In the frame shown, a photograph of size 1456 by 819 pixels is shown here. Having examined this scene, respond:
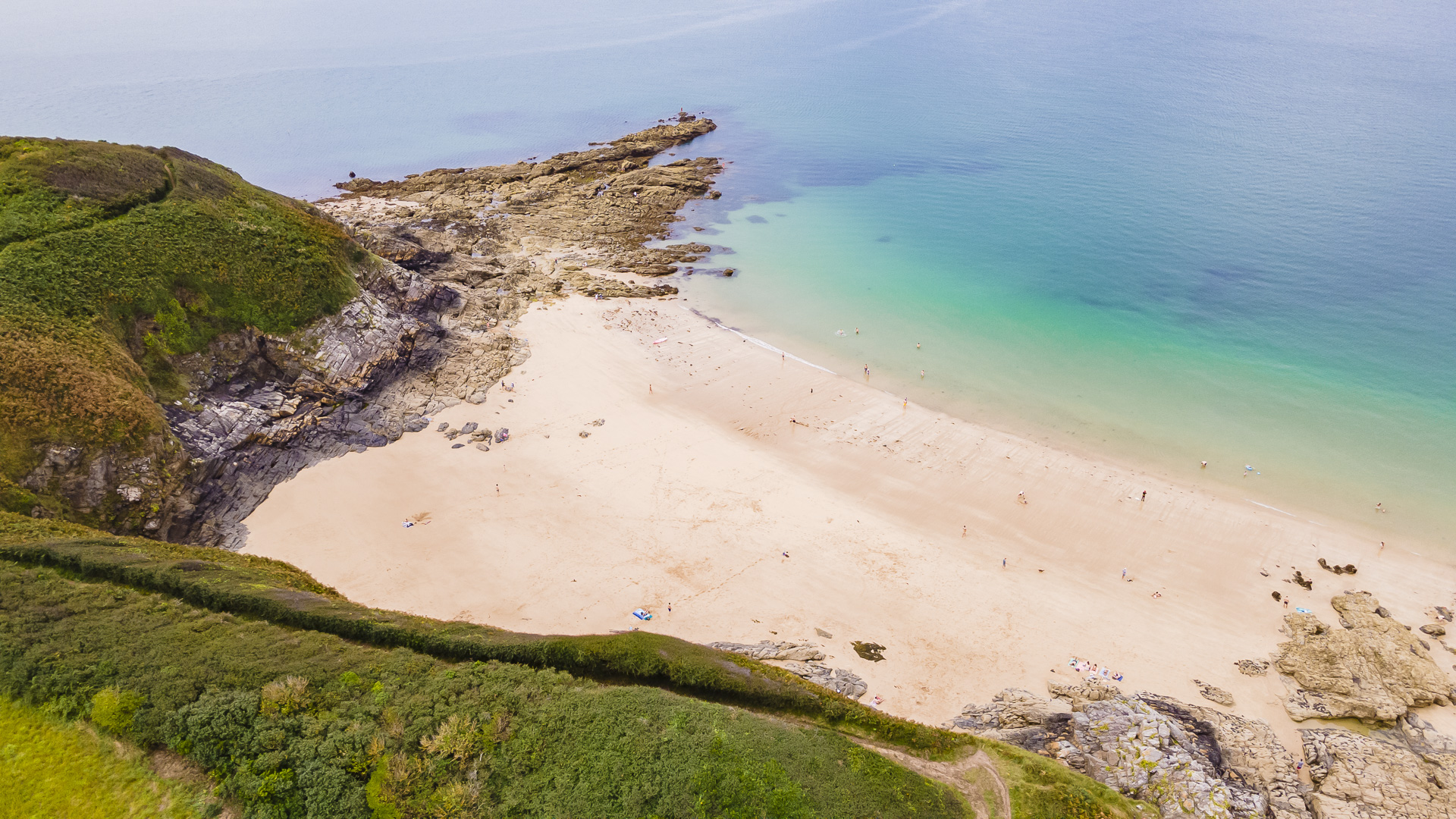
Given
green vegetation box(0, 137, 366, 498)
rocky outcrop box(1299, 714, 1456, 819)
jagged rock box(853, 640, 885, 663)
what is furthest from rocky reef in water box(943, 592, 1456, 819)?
green vegetation box(0, 137, 366, 498)

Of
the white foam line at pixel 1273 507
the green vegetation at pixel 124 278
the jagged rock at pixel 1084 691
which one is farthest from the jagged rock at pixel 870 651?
the green vegetation at pixel 124 278

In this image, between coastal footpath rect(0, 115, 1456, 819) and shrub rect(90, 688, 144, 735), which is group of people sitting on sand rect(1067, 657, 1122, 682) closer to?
coastal footpath rect(0, 115, 1456, 819)

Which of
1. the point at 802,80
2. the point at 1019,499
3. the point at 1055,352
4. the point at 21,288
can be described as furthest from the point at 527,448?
the point at 802,80

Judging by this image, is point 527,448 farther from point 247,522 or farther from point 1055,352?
point 1055,352

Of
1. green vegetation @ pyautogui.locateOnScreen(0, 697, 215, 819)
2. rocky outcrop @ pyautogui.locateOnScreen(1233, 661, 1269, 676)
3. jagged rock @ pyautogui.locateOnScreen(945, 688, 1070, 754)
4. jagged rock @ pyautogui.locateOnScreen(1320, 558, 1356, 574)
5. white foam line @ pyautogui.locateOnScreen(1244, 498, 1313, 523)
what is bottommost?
rocky outcrop @ pyautogui.locateOnScreen(1233, 661, 1269, 676)

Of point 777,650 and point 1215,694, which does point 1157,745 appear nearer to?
point 1215,694

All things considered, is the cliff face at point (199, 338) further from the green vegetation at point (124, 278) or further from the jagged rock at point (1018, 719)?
the jagged rock at point (1018, 719)
